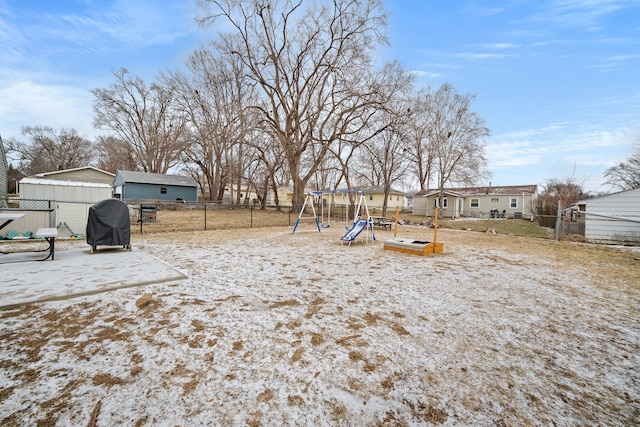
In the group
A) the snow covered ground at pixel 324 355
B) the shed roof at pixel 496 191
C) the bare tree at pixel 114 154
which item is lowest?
the snow covered ground at pixel 324 355

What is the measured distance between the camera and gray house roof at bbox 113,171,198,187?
26894mm

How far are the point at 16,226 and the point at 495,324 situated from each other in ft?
43.1

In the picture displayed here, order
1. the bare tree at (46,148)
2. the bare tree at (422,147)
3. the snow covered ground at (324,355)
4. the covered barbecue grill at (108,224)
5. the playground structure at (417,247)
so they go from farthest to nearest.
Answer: the bare tree at (46,148), the bare tree at (422,147), the playground structure at (417,247), the covered barbecue grill at (108,224), the snow covered ground at (324,355)

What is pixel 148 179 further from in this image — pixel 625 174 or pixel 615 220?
pixel 625 174

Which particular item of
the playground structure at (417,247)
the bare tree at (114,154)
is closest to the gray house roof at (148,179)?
the bare tree at (114,154)

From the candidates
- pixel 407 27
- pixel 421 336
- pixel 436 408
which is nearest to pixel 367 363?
pixel 436 408

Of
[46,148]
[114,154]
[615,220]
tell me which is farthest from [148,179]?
[615,220]

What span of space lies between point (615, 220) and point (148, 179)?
114ft

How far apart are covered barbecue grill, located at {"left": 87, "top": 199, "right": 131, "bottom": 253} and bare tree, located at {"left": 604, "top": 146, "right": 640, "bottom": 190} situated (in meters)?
41.0

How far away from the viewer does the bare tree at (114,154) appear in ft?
119

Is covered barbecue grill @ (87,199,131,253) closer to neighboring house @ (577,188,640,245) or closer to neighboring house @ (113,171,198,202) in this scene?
neighboring house @ (577,188,640,245)

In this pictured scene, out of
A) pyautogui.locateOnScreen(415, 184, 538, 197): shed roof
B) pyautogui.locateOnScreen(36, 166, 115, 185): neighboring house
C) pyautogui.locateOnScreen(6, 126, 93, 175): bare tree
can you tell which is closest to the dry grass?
pyautogui.locateOnScreen(36, 166, 115, 185): neighboring house

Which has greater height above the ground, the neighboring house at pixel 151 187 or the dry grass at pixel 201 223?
the neighboring house at pixel 151 187

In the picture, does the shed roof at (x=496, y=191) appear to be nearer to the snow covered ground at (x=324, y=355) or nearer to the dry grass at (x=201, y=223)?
the dry grass at (x=201, y=223)
